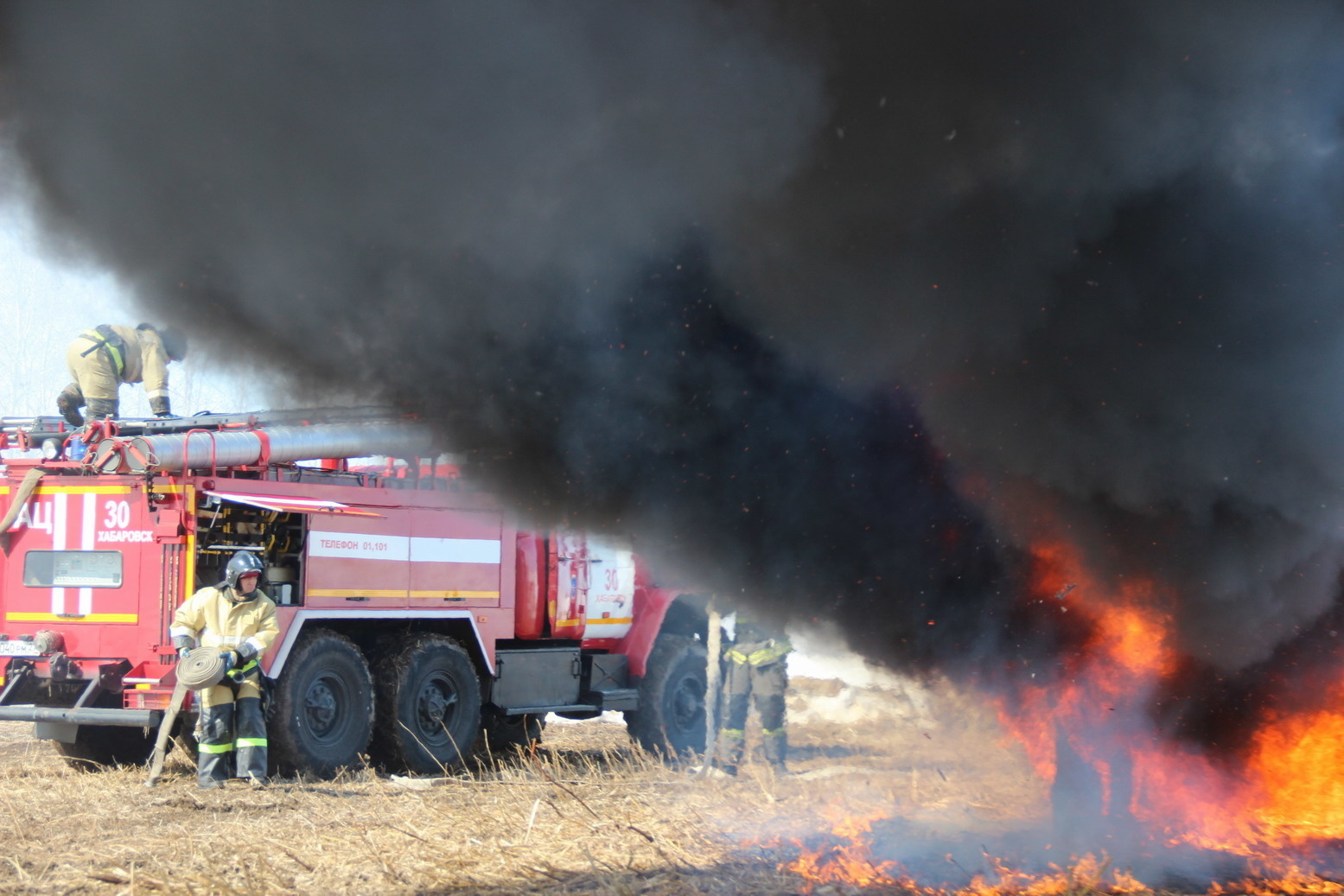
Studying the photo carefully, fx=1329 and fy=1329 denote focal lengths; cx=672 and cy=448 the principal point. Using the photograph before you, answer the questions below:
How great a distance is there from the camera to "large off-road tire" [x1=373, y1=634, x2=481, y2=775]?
1067 centimetres

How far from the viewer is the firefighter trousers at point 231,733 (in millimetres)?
9281

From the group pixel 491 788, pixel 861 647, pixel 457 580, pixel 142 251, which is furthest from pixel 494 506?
pixel 142 251

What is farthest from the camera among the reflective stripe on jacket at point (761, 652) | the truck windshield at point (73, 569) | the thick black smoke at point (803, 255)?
the reflective stripe on jacket at point (761, 652)

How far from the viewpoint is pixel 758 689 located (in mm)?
11766

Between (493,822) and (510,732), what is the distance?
15.5 ft

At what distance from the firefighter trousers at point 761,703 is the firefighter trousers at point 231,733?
4.04 meters

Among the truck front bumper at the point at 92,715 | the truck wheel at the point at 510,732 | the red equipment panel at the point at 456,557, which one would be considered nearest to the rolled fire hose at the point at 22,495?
the truck front bumper at the point at 92,715

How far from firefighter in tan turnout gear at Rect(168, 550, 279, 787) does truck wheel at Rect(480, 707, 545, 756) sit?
9.80 ft

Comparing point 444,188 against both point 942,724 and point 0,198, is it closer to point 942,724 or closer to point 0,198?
point 0,198

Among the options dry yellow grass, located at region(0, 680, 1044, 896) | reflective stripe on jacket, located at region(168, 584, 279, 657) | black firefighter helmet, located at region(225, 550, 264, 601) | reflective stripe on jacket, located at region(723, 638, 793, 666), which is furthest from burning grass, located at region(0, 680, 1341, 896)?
black firefighter helmet, located at region(225, 550, 264, 601)

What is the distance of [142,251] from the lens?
6273mm

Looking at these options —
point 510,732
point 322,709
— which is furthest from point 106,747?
point 510,732

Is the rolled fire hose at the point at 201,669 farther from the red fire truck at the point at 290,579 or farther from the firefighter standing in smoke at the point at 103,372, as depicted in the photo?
the firefighter standing in smoke at the point at 103,372

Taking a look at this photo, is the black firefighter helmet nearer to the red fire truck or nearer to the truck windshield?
the red fire truck
